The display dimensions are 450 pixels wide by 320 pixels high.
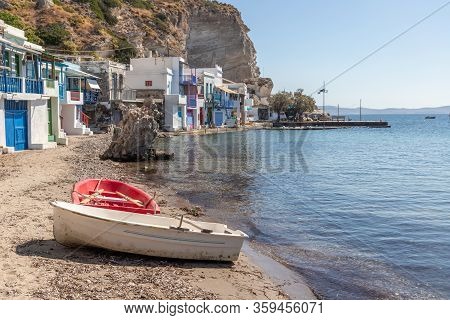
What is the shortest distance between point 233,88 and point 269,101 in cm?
2464

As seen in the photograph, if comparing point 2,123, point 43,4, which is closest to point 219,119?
point 43,4

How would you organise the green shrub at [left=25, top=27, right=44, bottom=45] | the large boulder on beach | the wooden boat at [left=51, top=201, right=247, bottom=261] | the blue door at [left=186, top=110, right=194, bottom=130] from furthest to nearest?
the blue door at [left=186, top=110, right=194, bottom=130]
the green shrub at [left=25, top=27, right=44, bottom=45]
the large boulder on beach
the wooden boat at [left=51, top=201, right=247, bottom=261]

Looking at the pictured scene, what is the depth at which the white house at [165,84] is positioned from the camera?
205ft

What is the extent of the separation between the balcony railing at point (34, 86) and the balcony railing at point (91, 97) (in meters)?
22.4

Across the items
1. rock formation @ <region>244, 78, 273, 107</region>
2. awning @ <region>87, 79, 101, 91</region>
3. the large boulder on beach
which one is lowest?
the large boulder on beach

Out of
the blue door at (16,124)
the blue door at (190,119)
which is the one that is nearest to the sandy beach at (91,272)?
the blue door at (16,124)

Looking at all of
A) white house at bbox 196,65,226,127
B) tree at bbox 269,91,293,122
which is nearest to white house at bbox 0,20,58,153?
white house at bbox 196,65,226,127

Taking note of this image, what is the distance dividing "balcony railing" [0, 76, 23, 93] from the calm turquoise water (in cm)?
891

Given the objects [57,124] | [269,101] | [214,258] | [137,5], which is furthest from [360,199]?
[269,101]

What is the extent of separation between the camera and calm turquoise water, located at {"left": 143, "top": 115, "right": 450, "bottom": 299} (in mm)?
11062

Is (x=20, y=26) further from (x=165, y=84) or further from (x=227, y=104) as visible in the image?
(x=227, y=104)

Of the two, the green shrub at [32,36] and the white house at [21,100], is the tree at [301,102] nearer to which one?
the green shrub at [32,36]

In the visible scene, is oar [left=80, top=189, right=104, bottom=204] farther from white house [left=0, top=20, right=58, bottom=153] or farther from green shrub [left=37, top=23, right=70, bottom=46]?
green shrub [left=37, top=23, right=70, bottom=46]

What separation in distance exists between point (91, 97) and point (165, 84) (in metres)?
14.3
